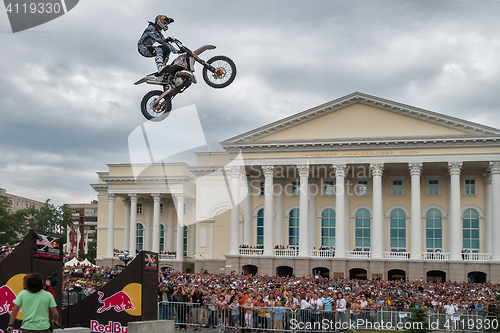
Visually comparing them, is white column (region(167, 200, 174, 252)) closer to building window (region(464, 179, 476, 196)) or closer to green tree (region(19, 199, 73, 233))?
building window (region(464, 179, 476, 196))

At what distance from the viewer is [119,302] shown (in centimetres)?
1508

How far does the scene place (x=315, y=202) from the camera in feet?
155

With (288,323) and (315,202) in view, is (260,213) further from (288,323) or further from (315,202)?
(288,323)

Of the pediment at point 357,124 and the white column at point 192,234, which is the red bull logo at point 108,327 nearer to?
the pediment at point 357,124

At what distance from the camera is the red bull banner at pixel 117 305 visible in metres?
15.1

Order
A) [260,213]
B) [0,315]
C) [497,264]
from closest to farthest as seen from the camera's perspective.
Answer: [0,315], [497,264], [260,213]

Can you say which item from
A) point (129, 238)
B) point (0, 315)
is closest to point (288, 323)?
point (0, 315)

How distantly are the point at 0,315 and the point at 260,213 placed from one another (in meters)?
37.0

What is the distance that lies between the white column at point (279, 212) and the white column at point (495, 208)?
637 inches

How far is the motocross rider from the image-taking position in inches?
349

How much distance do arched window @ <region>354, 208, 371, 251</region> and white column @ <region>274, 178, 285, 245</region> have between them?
6068 millimetres

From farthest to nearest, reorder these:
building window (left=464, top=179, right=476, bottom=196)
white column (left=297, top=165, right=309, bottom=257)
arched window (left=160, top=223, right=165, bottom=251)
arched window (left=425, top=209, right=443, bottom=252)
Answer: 1. arched window (left=160, top=223, right=165, bottom=251)
2. arched window (left=425, top=209, right=443, bottom=252)
3. building window (left=464, top=179, right=476, bottom=196)
4. white column (left=297, top=165, right=309, bottom=257)

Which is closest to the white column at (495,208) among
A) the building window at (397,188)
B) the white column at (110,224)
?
the building window at (397,188)

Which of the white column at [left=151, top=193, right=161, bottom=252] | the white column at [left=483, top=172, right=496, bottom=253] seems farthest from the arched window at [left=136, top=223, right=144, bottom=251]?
the white column at [left=483, top=172, right=496, bottom=253]
